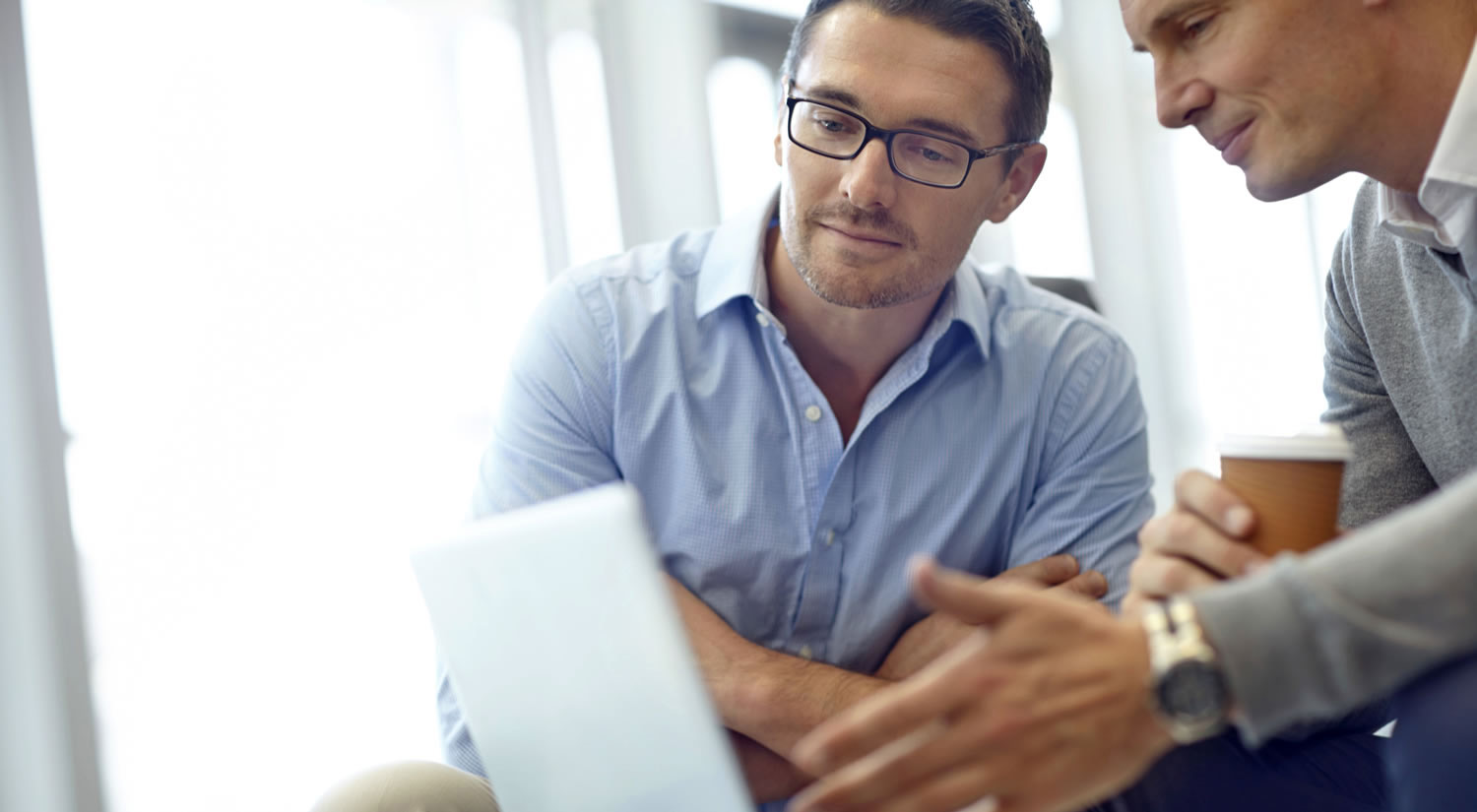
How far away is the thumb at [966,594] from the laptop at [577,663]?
0.17 m

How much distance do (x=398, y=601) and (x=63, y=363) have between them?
0.84 metres

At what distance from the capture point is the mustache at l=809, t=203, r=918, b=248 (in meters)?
1.61

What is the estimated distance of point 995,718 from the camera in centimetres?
76

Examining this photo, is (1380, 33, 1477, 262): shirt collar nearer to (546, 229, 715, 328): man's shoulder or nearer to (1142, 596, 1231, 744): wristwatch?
(1142, 596, 1231, 744): wristwatch

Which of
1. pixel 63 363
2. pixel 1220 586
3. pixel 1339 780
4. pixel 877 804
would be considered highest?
pixel 63 363

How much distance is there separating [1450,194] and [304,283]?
2.08m

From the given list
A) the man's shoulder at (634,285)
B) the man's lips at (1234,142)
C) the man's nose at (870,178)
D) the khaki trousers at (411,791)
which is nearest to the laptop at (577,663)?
the khaki trousers at (411,791)

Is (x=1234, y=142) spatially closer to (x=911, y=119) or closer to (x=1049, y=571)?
(x=911, y=119)

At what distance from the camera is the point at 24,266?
2053 millimetres

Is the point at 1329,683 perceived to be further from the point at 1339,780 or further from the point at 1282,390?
the point at 1282,390

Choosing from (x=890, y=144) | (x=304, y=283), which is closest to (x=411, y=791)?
(x=890, y=144)

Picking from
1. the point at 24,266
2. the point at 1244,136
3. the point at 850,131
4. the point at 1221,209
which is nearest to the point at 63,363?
the point at 24,266

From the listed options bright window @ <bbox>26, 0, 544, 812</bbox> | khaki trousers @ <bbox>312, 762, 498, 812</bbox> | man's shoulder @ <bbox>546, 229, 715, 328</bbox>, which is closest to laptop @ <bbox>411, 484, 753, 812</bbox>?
khaki trousers @ <bbox>312, 762, 498, 812</bbox>

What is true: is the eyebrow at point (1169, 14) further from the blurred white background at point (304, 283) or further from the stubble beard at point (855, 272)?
the blurred white background at point (304, 283)
